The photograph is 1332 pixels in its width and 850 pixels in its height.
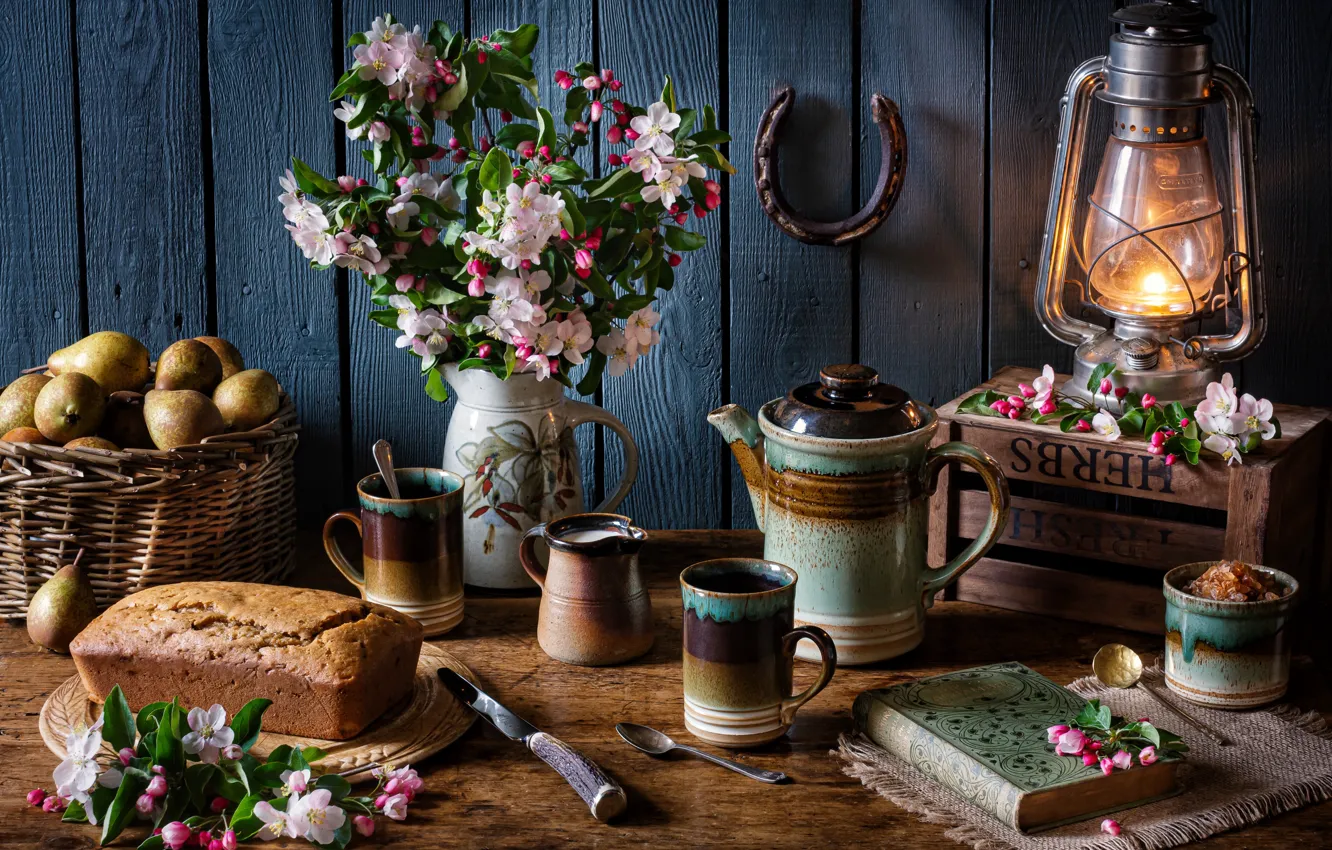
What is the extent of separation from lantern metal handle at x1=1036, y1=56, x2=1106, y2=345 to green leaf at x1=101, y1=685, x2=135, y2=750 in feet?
3.01

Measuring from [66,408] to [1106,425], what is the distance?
95 centimetres

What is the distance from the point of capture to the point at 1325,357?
149cm

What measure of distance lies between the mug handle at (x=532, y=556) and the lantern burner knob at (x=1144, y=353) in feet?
1.89

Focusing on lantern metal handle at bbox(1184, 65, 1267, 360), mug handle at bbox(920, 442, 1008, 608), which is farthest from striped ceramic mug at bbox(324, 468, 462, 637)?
lantern metal handle at bbox(1184, 65, 1267, 360)

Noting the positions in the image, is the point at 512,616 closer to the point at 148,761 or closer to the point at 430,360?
the point at 430,360

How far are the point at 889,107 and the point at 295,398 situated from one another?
0.74m

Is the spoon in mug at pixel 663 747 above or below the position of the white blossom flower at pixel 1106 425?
below

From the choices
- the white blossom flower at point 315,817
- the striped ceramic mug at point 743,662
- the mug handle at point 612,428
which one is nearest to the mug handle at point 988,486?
the striped ceramic mug at point 743,662

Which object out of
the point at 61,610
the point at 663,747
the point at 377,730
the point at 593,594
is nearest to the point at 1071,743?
the point at 663,747

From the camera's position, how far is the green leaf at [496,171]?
4.00 feet

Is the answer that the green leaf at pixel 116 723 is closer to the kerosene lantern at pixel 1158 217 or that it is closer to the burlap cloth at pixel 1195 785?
the burlap cloth at pixel 1195 785

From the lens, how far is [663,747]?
1.08 m

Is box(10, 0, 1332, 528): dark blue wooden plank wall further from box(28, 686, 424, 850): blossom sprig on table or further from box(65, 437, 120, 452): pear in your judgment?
box(28, 686, 424, 850): blossom sprig on table

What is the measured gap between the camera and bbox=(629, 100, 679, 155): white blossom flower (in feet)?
4.07
